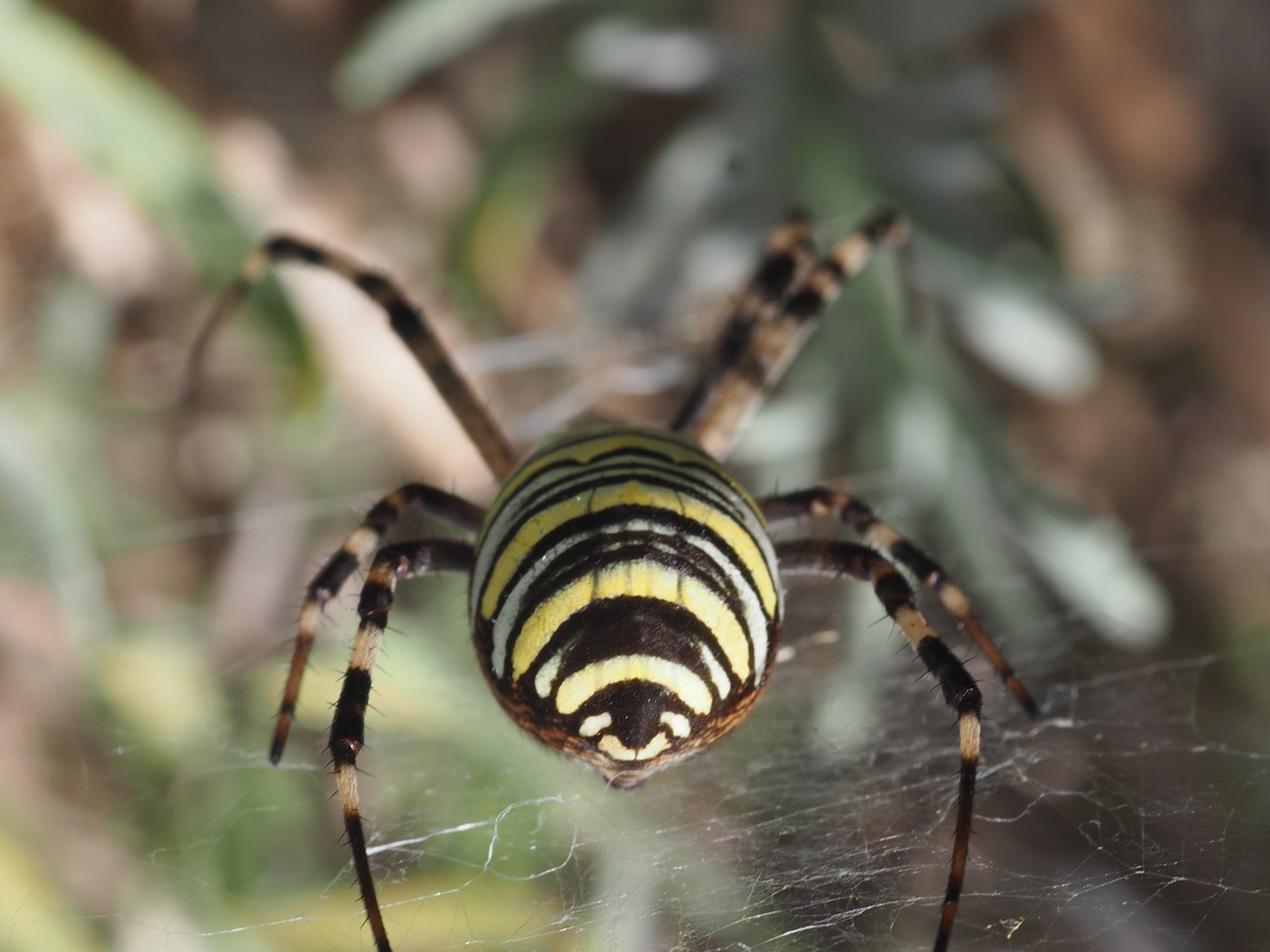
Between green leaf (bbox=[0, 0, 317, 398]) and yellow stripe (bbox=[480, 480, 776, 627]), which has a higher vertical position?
green leaf (bbox=[0, 0, 317, 398])

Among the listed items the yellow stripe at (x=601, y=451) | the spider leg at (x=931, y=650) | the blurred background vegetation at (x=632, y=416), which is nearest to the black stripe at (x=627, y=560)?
the yellow stripe at (x=601, y=451)

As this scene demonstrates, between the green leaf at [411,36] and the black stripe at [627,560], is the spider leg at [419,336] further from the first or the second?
the black stripe at [627,560]

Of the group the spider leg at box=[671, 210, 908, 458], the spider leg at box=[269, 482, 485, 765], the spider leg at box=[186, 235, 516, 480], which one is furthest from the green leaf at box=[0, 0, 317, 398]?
the spider leg at box=[671, 210, 908, 458]

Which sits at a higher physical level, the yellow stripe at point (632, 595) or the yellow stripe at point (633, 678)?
the yellow stripe at point (632, 595)

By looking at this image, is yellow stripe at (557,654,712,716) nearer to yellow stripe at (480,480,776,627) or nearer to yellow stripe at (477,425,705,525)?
yellow stripe at (480,480,776,627)

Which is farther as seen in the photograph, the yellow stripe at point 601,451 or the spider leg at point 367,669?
the yellow stripe at point 601,451

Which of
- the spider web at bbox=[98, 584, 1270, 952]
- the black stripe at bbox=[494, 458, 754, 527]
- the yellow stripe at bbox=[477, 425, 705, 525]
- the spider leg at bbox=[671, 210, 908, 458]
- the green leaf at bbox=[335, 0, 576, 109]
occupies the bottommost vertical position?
the spider web at bbox=[98, 584, 1270, 952]

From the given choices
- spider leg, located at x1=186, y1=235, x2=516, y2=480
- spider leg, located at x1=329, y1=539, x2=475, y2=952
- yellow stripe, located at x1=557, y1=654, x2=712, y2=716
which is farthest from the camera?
spider leg, located at x1=186, y1=235, x2=516, y2=480
